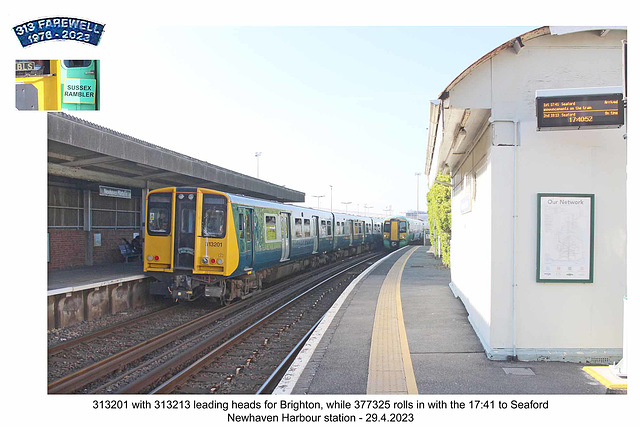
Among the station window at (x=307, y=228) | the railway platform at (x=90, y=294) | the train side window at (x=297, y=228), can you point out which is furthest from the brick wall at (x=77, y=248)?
the station window at (x=307, y=228)

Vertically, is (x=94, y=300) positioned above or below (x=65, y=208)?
below

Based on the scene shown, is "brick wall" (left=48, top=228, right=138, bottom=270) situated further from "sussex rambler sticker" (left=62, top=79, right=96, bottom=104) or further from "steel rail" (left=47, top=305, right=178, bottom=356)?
Result: "sussex rambler sticker" (left=62, top=79, right=96, bottom=104)

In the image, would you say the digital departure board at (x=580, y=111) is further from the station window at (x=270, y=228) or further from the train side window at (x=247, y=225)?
the station window at (x=270, y=228)

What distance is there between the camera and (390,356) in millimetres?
5852

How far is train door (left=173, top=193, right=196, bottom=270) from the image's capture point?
1056 cm

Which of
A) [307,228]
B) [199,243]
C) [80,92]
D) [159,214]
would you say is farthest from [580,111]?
[307,228]

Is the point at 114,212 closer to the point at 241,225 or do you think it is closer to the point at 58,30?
the point at 241,225

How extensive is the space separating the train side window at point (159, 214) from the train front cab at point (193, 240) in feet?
0.07

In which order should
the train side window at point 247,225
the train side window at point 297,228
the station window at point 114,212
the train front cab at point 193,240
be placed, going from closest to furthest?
the train front cab at point 193,240 < the train side window at point 247,225 < the station window at point 114,212 < the train side window at point 297,228

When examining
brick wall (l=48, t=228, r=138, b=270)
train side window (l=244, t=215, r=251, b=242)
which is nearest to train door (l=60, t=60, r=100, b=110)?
train side window (l=244, t=215, r=251, b=242)

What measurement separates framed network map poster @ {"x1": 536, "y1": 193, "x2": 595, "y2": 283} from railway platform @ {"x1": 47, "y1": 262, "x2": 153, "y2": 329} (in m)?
8.03

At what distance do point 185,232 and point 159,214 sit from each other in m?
0.80

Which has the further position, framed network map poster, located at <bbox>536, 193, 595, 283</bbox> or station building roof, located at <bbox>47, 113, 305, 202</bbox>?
station building roof, located at <bbox>47, 113, 305, 202</bbox>

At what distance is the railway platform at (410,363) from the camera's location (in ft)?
15.5
